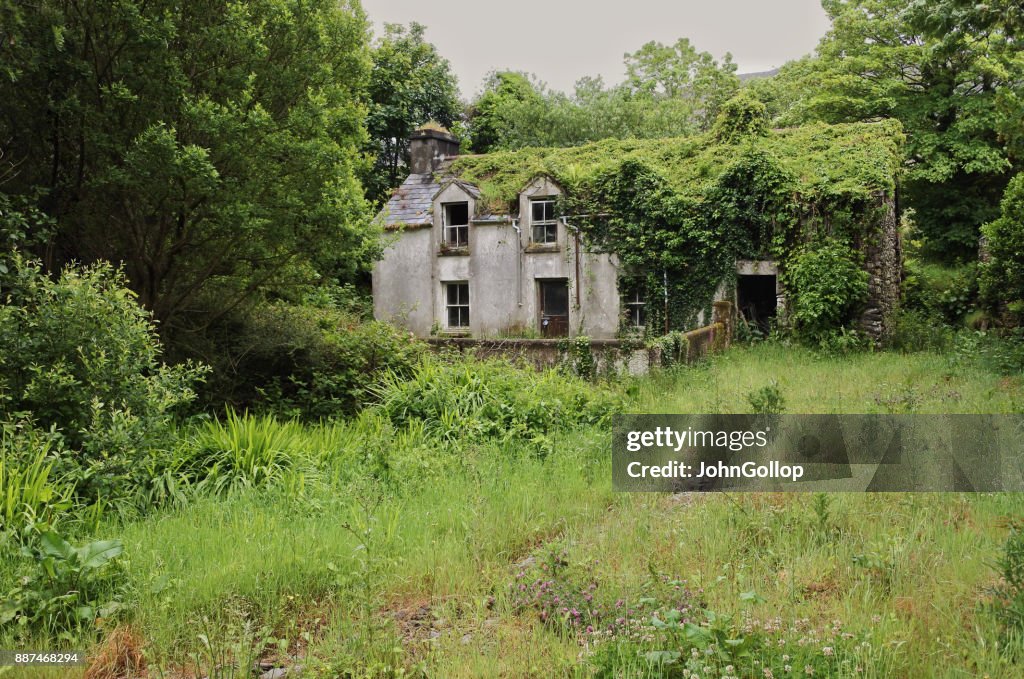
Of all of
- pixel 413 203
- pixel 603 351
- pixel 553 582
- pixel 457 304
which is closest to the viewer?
pixel 553 582

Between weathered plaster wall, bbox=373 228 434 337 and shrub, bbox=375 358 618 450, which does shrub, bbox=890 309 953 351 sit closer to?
shrub, bbox=375 358 618 450

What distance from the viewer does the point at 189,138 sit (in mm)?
12414

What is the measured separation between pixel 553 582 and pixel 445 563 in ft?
3.09

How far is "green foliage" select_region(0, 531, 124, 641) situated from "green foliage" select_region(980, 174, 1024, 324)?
50.8 ft

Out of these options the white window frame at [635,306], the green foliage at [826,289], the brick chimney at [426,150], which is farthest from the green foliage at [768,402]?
the brick chimney at [426,150]

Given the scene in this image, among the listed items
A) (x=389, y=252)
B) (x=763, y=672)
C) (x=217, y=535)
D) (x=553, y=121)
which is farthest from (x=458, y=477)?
(x=553, y=121)

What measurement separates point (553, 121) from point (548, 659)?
31.7 meters

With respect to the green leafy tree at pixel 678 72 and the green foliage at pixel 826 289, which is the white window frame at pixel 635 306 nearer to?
the green foliage at pixel 826 289

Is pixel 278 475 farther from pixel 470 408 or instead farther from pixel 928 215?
pixel 928 215

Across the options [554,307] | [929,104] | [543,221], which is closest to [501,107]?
[543,221]

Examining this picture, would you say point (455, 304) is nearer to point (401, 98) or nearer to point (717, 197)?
point (717, 197)

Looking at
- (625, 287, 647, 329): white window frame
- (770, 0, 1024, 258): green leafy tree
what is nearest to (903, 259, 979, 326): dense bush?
(770, 0, 1024, 258): green leafy tree

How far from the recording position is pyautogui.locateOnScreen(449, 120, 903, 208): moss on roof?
19750mm

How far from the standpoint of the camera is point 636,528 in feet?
19.5
